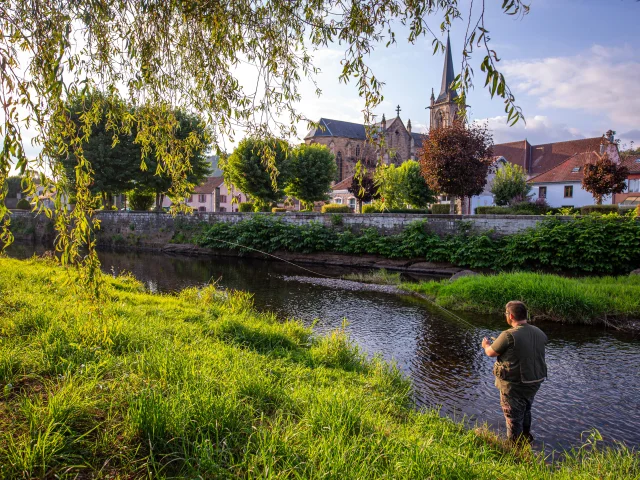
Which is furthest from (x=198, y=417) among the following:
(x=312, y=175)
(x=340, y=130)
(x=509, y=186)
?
(x=340, y=130)


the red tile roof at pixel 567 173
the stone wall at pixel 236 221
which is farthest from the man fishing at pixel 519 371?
the red tile roof at pixel 567 173

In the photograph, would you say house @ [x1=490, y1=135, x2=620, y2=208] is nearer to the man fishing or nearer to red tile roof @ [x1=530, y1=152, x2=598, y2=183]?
red tile roof @ [x1=530, y1=152, x2=598, y2=183]

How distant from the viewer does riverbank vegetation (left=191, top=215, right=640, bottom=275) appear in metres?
15.6

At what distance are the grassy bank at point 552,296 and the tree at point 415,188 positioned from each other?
22013 millimetres

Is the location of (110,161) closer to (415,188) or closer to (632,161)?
(415,188)

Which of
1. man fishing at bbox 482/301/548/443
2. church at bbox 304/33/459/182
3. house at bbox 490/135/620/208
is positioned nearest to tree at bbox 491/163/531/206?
house at bbox 490/135/620/208

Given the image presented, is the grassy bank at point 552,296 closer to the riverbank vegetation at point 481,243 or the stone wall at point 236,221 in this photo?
the riverbank vegetation at point 481,243

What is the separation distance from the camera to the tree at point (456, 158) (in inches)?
992

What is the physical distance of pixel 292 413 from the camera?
368cm

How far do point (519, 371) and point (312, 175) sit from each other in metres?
33.8

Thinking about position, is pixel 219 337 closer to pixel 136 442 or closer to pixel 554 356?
pixel 136 442

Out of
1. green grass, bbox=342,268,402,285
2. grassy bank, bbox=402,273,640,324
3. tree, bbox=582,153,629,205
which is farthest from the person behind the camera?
tree, bbox=582,153,629,205

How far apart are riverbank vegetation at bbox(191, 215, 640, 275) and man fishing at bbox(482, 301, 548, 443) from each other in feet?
31.1

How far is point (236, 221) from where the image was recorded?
27.8 meters
